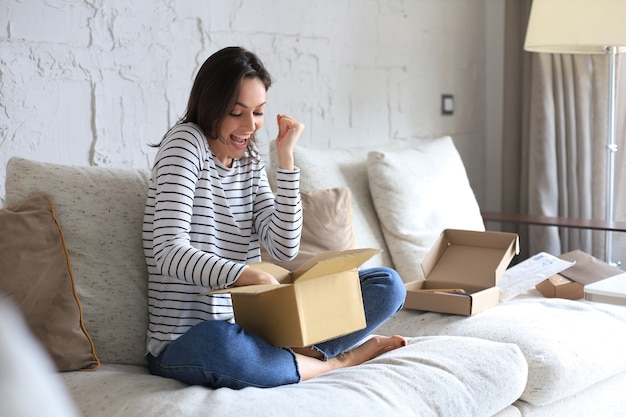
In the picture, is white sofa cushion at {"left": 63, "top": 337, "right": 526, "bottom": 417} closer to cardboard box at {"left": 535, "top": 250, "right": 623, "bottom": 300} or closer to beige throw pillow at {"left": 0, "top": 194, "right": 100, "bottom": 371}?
beige throw pillow at {"left": 0, "top": 194, "right": 100, "bottom": 371}

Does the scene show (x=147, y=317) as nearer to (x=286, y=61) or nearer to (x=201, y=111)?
(x=201, y=111)

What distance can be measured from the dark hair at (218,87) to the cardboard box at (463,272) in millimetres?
771

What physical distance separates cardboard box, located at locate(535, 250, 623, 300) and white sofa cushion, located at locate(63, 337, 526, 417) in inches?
27.6

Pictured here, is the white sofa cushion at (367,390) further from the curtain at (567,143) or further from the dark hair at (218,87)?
the curtain at (567,143)

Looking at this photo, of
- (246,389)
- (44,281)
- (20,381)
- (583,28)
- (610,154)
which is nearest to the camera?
(20,381)

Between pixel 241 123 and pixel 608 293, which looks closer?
pixel 241 123

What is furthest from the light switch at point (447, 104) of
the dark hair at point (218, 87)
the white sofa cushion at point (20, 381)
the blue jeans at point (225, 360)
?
the white sofa cushion at point (20, 381)

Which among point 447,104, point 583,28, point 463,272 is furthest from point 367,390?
point 447,104

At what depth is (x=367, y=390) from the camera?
161 cm

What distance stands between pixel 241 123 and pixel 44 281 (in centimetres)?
56

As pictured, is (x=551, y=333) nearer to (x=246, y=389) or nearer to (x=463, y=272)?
(x=463, y=272)

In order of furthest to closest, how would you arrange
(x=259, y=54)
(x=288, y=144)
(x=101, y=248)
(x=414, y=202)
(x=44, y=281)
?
(x=259, y=54), (x=414, y=202), (x=288, y=144), (x=101, y=248), (x=44, y=281)

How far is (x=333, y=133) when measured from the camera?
3.21m

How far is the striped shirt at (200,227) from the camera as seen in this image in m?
1.76
